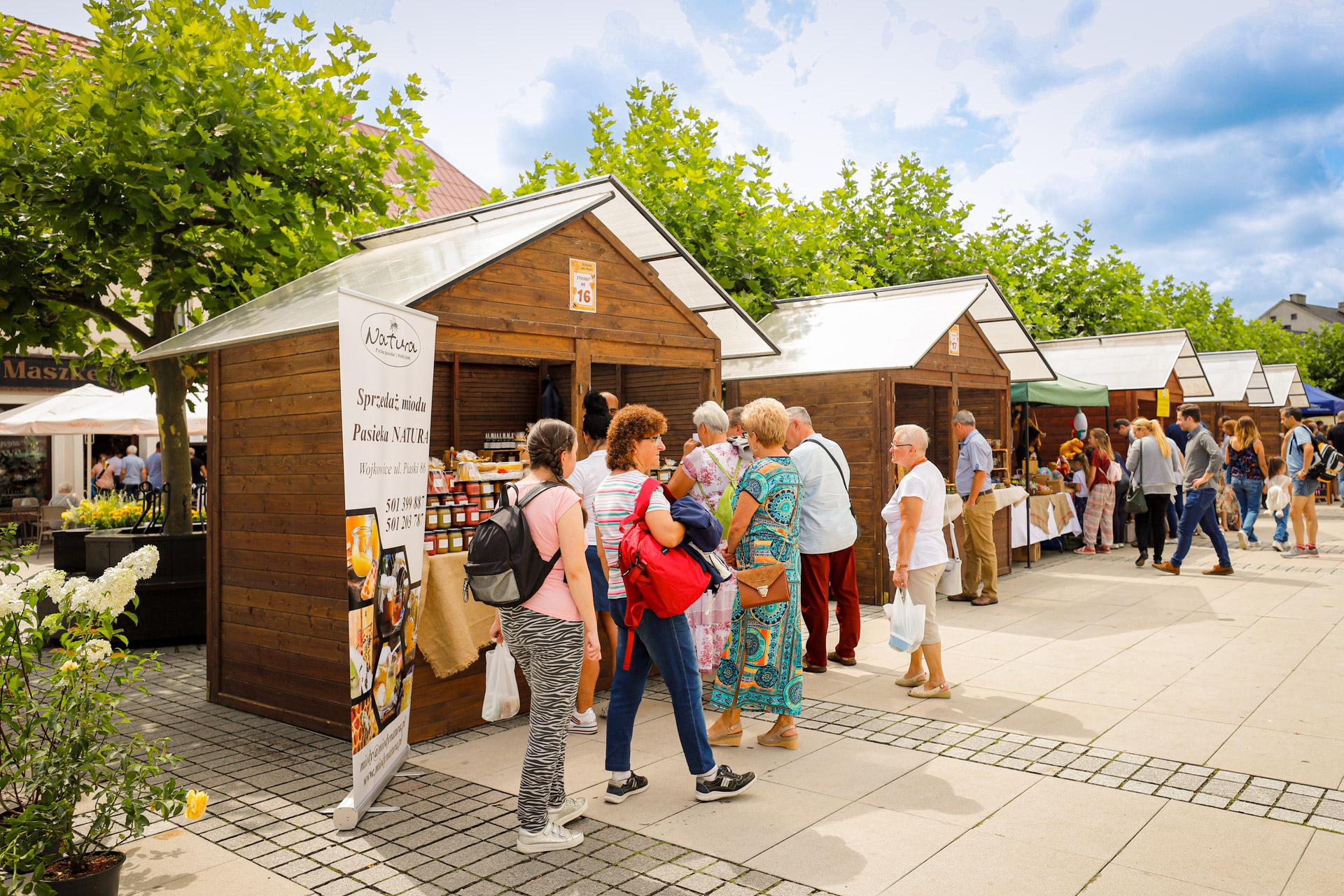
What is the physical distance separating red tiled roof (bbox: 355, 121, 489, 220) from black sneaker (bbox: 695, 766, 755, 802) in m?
21.6

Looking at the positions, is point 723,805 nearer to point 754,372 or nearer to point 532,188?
point 754,372

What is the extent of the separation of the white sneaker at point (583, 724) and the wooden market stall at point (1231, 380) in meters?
19.2

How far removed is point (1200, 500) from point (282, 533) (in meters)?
9.82

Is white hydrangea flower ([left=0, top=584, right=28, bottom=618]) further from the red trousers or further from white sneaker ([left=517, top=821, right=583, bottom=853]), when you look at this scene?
the red trousers

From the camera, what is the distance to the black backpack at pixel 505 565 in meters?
3.76

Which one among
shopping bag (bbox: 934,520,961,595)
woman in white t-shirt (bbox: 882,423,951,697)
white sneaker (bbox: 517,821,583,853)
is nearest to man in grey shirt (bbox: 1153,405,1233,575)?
shopping bag (bbox: 934,520,961,595)

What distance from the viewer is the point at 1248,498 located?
43.6ft

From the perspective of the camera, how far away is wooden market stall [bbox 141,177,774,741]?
546cm

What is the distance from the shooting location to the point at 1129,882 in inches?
136

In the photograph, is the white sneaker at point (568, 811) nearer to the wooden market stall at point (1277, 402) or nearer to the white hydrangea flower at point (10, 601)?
the white hydrangea flower at point (10, 601)

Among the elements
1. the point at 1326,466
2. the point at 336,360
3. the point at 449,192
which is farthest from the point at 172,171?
the point at 449,192

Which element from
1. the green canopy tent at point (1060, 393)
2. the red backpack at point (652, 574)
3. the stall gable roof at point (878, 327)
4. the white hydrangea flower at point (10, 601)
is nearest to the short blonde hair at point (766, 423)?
the red backpack at point (652, 574)

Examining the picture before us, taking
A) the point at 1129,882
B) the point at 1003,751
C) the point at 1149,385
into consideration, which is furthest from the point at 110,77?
the point at 1149,385

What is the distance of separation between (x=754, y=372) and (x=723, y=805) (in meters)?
6.50
